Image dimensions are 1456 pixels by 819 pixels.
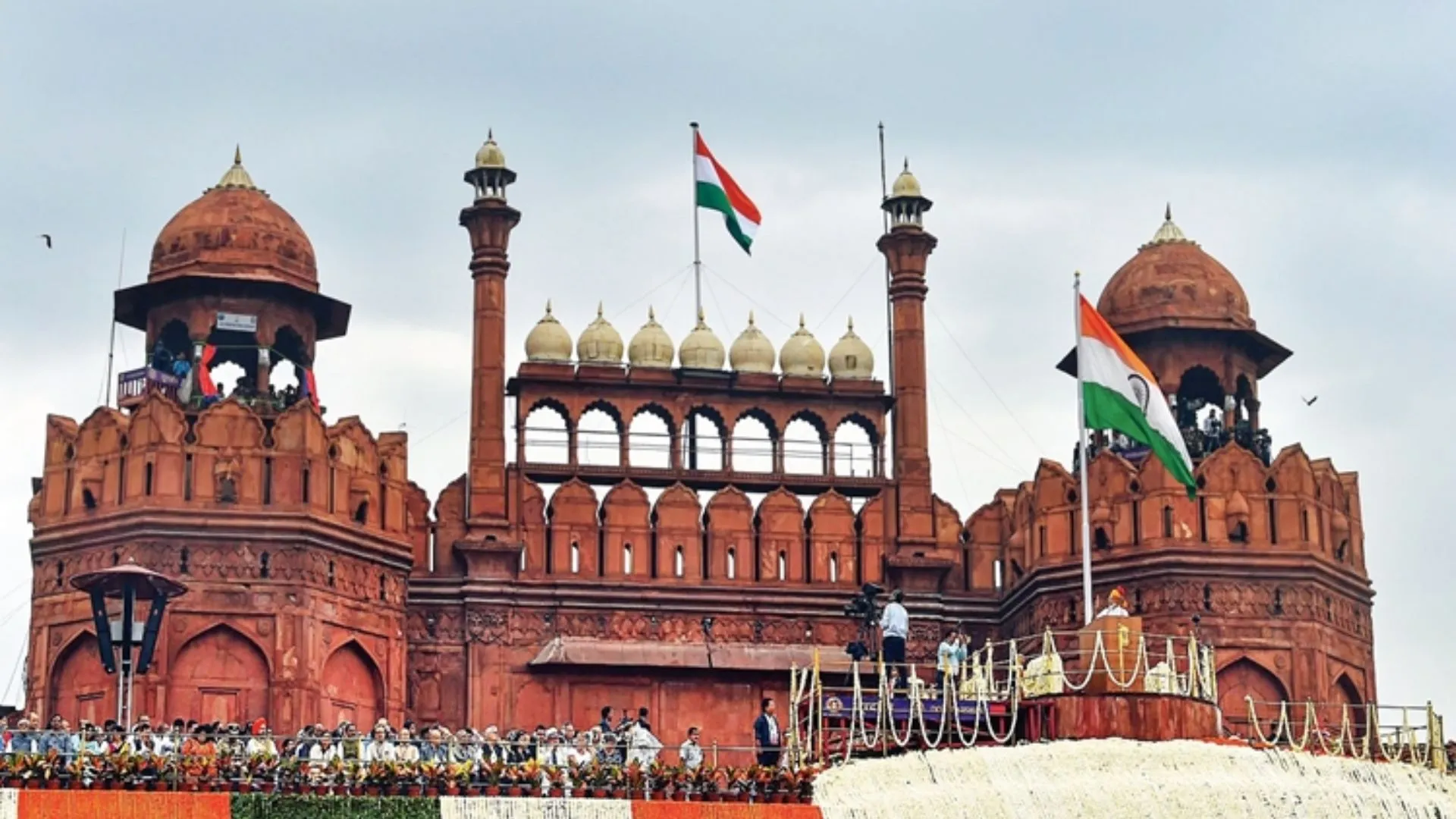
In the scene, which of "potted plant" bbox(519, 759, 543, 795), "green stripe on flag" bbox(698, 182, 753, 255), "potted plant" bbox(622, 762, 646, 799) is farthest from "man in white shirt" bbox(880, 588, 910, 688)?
"green stripe on flag" bbox(698, 182, 753, 255)

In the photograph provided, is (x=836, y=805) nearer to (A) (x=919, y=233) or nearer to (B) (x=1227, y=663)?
(B) (x=1227, y=663)

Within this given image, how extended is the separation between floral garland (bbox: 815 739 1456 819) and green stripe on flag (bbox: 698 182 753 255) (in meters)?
14.6

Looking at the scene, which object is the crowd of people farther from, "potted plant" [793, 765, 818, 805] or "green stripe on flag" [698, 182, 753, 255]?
"green stripe on flag" [698, 182, 753, 255]

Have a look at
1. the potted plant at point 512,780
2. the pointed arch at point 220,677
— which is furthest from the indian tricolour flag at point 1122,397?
the pointed arch at point 220,677

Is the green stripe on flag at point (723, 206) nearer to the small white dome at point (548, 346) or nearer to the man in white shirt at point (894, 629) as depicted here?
the small white dome at point (548, 346)

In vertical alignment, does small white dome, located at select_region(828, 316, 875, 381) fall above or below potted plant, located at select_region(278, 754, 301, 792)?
above

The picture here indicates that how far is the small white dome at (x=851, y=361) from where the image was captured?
5378cm

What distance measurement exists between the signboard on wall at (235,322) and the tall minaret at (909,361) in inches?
459

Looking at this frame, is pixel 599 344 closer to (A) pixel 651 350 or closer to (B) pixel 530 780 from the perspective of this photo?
(A) pixel 651 350

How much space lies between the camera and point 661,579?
5131 cm

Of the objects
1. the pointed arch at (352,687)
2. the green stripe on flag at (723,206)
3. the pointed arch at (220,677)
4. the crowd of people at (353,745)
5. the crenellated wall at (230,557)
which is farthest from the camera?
the green stripe on flag at (723,206)

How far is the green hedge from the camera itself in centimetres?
3862

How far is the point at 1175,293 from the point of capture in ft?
174

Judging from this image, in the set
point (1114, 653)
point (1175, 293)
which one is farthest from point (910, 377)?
point (1114, 653)
